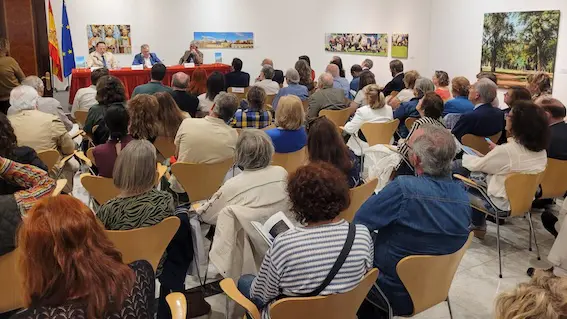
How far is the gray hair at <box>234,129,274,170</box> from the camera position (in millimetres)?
3055

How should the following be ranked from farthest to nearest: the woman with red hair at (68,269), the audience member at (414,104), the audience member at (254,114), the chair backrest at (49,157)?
1. the audience member at (414,104)
2. the audience member at (254,114)
3. the chair backrest at (49,157)
4. the woman with red hair at (68,269)

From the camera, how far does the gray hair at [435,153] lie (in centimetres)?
266

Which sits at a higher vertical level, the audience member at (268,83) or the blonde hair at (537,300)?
the audience member at (268,83)

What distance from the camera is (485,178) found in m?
4.38

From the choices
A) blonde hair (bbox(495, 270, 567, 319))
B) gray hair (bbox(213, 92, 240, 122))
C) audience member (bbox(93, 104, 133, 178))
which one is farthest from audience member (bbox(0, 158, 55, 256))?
blonde hair (bbox(495, 270, 567, 319))

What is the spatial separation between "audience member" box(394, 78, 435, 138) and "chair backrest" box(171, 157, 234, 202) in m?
2.63

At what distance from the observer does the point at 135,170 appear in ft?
9.08

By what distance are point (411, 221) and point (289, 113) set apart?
2.19 meters

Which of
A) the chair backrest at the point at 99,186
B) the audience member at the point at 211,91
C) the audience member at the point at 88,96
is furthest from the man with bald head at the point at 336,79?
the chair backrest at the point at 99,186

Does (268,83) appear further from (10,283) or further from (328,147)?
(10,283)

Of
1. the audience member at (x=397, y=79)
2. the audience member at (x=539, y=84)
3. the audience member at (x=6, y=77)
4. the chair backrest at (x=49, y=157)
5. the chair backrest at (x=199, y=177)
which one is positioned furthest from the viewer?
the audience member at (x=397, y=79)

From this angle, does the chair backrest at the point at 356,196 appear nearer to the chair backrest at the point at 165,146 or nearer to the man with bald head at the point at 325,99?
the chair backrest at the point at 165,146

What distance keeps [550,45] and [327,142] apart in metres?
6.19

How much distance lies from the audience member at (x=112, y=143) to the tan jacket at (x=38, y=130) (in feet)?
2.98
